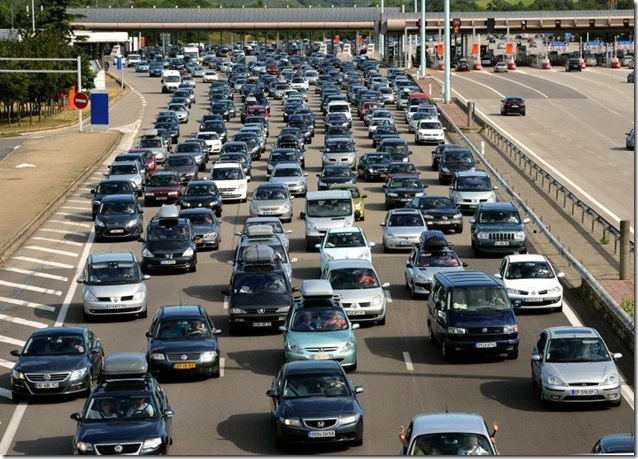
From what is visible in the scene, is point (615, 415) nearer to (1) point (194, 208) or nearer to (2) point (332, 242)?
(2) point (332, 242)

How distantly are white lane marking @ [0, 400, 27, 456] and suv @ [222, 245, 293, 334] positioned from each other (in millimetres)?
7099

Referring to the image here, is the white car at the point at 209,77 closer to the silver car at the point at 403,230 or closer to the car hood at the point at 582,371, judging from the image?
the silver car at the point at 403,230

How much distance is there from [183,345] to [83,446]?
713 centimetres

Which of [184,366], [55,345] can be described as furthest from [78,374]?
[184,366]

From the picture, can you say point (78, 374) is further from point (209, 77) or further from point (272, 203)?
point (209, 77)

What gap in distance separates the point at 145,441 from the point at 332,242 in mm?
19516

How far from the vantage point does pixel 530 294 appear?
36.5m

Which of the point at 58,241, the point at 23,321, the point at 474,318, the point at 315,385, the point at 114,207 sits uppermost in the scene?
the point at 315,385

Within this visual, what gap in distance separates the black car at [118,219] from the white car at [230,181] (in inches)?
304

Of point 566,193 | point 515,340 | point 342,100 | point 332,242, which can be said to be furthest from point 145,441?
point 342,100

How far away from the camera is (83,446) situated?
77.3 ft

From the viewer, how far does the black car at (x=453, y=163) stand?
62.6 metres

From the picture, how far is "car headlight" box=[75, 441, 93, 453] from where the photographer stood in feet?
77.0

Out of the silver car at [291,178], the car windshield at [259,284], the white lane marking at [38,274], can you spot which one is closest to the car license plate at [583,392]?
the car windshield at [259,284]
